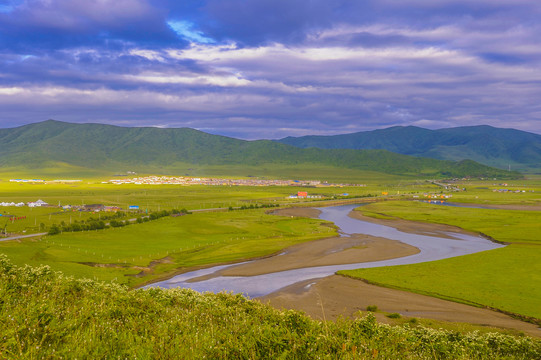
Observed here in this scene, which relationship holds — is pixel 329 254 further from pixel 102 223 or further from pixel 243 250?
pixel 102 223

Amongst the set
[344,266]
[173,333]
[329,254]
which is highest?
[173,333]

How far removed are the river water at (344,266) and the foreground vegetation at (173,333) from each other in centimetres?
2082

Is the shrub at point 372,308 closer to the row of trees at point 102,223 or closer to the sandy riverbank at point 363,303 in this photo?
the sandy riverbank at point 363,303

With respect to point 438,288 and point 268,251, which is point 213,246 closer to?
point 268,251

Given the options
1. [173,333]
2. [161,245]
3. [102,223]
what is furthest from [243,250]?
[173,333]

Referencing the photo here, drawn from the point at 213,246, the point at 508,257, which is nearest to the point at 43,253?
the point at 213,246

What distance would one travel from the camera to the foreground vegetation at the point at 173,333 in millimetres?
13953

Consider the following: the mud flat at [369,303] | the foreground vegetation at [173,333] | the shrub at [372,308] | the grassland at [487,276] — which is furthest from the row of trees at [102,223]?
the shrub at [372,308]

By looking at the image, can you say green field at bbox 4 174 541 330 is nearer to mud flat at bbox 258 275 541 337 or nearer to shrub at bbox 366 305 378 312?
mud flat at bbox 258 275 541 337

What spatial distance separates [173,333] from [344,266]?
50661mm

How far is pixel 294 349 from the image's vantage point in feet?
50.7

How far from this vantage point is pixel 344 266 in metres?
65.5

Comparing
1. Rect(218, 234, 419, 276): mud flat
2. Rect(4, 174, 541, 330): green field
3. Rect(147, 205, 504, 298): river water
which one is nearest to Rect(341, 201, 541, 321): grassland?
Rect(4, 174, 541, 330): green field

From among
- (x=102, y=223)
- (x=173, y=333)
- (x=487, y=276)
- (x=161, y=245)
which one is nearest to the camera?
(x=173, y=333)
